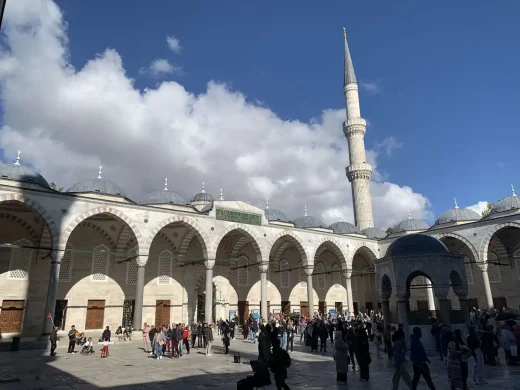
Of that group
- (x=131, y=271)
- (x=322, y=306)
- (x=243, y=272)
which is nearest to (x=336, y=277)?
(x=322, y=306)

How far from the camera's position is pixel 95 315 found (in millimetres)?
19438

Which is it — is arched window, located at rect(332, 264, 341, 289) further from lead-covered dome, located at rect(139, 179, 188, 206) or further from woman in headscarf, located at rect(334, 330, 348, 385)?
woman in headscarf, located at rect(334, 330, 348, 385)

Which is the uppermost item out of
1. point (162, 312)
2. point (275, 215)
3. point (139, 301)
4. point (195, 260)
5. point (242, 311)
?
point (275, 215)

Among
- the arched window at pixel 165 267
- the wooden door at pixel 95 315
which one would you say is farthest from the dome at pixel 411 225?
the wooden door at pixel 95 315

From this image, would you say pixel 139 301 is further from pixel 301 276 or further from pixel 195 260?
pixel 301 276

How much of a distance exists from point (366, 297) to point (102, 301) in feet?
65.3

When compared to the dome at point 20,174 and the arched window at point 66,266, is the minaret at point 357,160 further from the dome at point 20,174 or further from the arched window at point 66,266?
the dome at point 20,174

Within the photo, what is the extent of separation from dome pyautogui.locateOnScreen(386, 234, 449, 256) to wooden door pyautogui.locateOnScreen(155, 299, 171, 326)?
46.3 feet

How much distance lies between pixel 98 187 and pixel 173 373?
14.0 metres

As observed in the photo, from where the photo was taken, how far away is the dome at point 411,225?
29.1 m

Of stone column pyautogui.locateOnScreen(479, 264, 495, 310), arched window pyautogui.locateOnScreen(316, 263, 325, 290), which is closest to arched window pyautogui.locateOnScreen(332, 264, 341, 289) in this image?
arched window pyautogui.locateOnScreen(316, 263, 325, 290)

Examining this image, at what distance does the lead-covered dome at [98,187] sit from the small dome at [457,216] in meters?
22.2

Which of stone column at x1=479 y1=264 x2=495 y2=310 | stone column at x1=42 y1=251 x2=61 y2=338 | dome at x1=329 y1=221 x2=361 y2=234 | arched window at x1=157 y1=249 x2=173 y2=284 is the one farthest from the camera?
dome at x1=329 y1=221 x2=361 y2=234

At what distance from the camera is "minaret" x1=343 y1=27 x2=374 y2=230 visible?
A: 32594 mm
